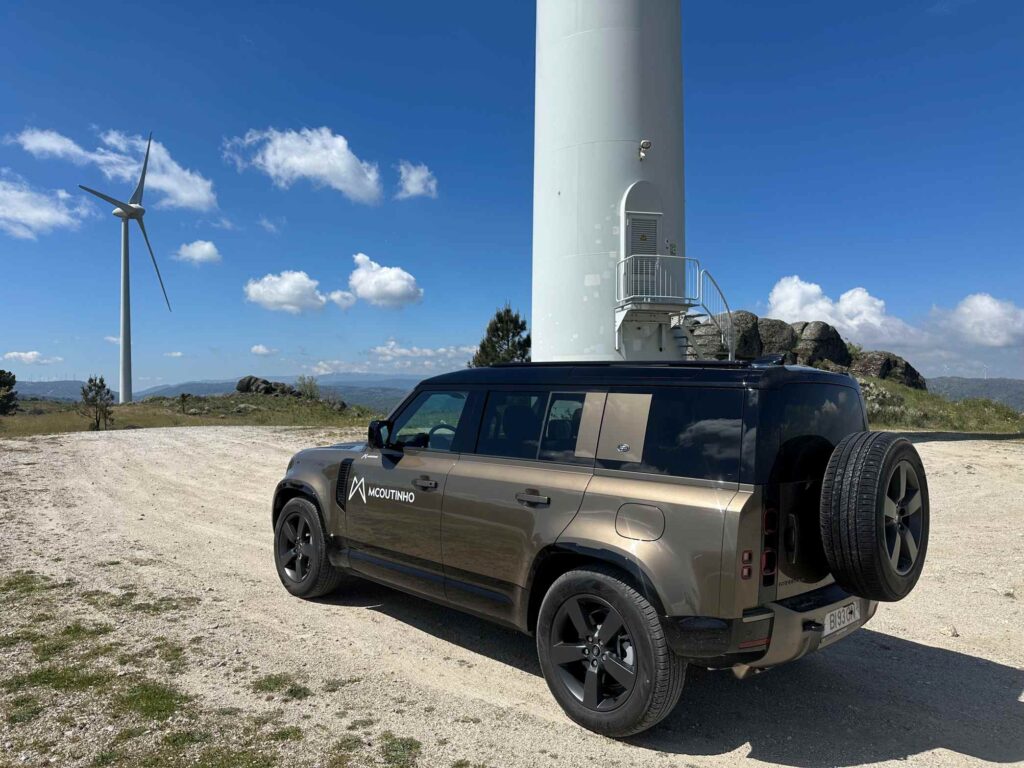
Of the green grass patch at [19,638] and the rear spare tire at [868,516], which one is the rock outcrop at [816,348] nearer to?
the rear spare tire at [868,516]

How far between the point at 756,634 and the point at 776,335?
31034mm

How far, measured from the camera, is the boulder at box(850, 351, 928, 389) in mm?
32969

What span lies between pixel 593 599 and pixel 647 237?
597 inches

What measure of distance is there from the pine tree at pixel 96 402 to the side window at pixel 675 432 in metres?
27.1

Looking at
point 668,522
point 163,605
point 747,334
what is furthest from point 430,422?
point 747,334

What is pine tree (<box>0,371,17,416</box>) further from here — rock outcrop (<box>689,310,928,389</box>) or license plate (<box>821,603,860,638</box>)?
license plate (<box>821,603,860,638</box>)

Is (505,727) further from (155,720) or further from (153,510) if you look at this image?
(153,510)

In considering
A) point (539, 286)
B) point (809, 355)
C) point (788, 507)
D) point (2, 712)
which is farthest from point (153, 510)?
point (809, 355)

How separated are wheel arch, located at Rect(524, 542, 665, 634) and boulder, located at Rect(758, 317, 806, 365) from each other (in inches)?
1156

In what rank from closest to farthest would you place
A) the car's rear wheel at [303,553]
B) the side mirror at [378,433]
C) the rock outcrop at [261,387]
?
1. the side mirror at [378,433]
2. the car's rear wheel at [303,553]
3. the rock outcrop at [261,387]

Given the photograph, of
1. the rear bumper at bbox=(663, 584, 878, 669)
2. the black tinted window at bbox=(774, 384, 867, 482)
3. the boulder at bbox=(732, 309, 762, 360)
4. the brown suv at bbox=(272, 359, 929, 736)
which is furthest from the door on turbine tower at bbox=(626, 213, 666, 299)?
the rear bumper at bbox=(663, 584, 878, 669)

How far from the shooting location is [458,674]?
4.36 m

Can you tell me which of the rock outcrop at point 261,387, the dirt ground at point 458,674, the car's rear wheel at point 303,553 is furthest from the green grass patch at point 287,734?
the rock outcrop at point 261,387

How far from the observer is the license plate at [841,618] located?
3475mm
